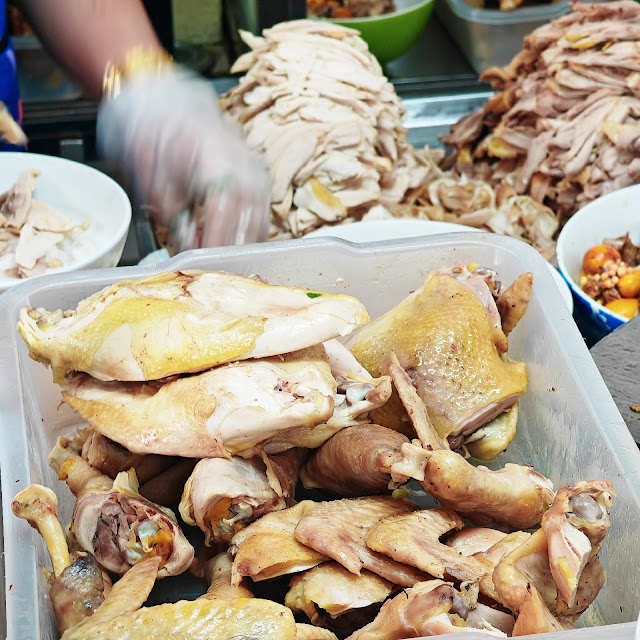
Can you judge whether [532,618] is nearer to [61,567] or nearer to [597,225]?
[61,567]

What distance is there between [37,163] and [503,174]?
1.10 meters

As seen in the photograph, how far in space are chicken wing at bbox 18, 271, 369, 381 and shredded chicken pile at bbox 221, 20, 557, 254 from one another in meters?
0.76

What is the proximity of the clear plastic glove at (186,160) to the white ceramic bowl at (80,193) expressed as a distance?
0.44 feet

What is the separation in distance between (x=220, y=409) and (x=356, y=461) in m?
0.15

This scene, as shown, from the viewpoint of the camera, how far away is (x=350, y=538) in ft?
2.51

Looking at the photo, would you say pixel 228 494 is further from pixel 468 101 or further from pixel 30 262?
pixel 468 101

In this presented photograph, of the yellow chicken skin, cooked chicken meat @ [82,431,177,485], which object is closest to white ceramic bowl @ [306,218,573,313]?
the yellow chicken skin

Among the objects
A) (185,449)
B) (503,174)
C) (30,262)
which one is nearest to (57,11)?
(30,262)

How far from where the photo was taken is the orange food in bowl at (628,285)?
152cm

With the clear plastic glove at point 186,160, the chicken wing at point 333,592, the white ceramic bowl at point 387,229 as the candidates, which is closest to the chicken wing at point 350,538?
the chicken wing at point 333,592

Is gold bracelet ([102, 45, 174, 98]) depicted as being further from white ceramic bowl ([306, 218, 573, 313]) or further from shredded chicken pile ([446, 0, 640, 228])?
shredded chicken pile ([446, 0, 640, 228])

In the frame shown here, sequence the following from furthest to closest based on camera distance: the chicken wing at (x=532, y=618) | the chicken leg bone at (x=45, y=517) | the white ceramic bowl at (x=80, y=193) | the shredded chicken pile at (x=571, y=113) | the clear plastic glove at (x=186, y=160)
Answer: the shredded chicken pile at (x=571, y=113)
the white ceramic bowl at (x=80, y=193)
the clear plastic glove at (x=186, y=160)
the chicken leg bone at (x=45, y=517)
the chicken wing at (x=532, y=618)

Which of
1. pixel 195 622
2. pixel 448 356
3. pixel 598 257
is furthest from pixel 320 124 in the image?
pixel 195 622

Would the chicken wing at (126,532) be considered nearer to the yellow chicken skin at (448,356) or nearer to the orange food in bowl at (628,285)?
the yellow chicken skin at (448,356)
